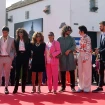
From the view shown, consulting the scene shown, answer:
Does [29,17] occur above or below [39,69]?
above

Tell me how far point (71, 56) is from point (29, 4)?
564 inches

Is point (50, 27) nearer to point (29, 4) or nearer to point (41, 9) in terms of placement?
point (41, 9)

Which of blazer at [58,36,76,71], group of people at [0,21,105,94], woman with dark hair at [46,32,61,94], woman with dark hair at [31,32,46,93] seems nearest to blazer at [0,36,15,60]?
group of people at [0,21,105,94]

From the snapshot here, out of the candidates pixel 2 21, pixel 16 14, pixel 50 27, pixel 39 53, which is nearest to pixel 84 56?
pixel 39 53

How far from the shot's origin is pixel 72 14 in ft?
56.0

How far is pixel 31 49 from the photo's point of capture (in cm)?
689

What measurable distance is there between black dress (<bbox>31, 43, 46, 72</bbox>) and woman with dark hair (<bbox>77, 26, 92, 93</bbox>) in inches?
33.9

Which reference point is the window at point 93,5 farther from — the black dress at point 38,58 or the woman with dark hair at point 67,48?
the black dress at point 38,58

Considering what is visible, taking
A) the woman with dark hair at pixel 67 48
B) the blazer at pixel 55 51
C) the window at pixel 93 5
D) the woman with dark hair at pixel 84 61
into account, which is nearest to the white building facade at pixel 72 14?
the window at pixel 93 5

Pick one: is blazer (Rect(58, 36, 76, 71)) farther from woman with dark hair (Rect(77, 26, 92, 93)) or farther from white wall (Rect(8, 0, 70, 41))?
white wall (Rect(8, 0, 70, 41))

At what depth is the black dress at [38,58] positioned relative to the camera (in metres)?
6.82

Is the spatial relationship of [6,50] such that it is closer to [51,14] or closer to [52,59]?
[52,59]

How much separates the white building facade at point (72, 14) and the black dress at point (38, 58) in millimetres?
10332

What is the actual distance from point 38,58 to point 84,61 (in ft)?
3.52
